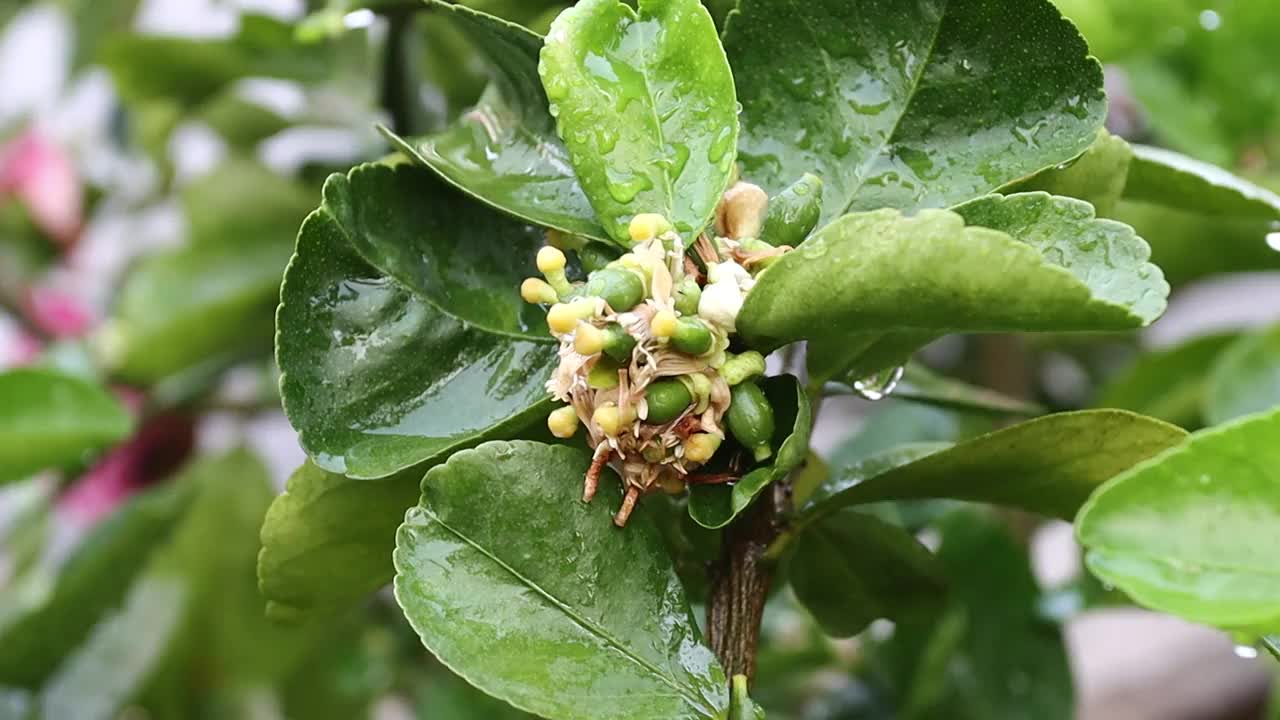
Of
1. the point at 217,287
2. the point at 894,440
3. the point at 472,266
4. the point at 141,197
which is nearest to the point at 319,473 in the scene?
the point at 472,266

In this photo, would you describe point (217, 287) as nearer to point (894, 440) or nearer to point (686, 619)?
point (894, 440)

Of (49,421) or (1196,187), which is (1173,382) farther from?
(49,421)

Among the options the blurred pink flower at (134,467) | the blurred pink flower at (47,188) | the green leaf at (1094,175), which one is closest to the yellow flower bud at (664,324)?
the green leaf at (1094,175)

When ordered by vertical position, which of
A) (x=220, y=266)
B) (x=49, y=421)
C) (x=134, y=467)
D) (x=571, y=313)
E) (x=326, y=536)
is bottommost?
(x=134, y=467)

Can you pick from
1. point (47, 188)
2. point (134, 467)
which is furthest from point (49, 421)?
point (47, 188)

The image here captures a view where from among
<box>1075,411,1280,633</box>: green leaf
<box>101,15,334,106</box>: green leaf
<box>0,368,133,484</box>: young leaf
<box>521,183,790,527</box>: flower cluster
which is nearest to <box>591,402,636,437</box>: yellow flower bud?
<box>521,183,790,527</box>: flower cluster

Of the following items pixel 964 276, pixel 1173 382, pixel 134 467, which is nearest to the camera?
pixel 964 276
